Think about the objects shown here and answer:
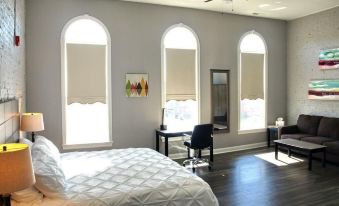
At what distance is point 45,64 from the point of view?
4.86 m

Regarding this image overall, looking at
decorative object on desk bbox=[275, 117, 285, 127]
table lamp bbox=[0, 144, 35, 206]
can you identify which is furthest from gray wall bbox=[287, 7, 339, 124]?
table lamp bbox=[0, 144, 35, 206]

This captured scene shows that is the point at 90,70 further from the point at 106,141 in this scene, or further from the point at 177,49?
the point at 177,49

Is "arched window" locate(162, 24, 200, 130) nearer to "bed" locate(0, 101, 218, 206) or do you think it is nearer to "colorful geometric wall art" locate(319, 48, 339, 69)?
"bed" locate(0, 101, 218, 206)

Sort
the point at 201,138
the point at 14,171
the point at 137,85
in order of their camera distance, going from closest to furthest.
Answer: the point at 14,171, the point at 201,138, the point at 137,85

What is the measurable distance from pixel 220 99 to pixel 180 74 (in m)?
1.23

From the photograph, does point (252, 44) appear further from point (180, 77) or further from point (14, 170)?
point (14, 170)

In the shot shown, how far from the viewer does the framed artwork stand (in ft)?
19.5

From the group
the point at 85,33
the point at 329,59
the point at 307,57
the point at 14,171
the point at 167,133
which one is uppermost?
the point at 85,33

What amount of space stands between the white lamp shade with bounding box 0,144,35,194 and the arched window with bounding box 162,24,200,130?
4299 mm

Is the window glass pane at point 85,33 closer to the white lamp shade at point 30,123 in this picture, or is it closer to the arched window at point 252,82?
the white lamp shade at point 30,123

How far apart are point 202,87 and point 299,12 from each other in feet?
9.85

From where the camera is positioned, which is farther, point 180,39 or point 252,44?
point 252,44

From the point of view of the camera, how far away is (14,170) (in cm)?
149

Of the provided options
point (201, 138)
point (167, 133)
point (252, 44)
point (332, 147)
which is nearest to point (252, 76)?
point (252, 44)
